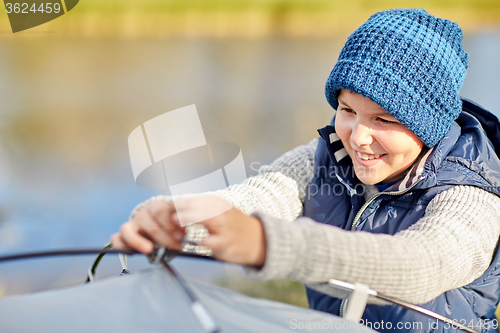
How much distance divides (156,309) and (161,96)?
252cm

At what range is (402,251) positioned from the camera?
1.96 feet

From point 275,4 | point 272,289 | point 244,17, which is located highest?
point 275,4

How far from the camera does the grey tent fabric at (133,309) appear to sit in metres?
0.46

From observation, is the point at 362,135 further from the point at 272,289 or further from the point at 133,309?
the point at 272,289

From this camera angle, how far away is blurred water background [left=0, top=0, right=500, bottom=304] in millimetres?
1930

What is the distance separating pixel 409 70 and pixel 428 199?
279 millimetres

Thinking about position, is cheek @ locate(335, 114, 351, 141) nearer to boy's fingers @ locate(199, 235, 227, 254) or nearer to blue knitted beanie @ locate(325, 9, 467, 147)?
blue knitted beanie @ locate(325, 9, 467, 147)

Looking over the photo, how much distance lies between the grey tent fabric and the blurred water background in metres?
0.60

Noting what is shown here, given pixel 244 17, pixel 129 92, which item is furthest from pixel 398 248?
pixel 244 17

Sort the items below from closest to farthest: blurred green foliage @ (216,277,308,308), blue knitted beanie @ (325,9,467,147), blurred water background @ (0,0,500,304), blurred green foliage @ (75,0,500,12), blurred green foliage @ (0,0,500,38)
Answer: blue knitted beanie @ (325,9,467,147), blurred green foliage @ (216,277,308,308), blurred water background @ (0,0,500,304), blurred green foliage @ (0,0,500,38), blurred green foliage @ (75,0,500,12)

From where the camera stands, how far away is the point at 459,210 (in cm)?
77

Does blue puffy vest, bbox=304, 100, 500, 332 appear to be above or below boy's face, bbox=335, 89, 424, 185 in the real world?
below

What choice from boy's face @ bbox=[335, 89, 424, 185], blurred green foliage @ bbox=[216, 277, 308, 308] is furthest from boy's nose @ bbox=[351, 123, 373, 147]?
blurred green foliage @ bbox=[216, 277, 308, 308]

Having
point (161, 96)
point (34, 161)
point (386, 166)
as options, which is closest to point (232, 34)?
point (161, 96)
